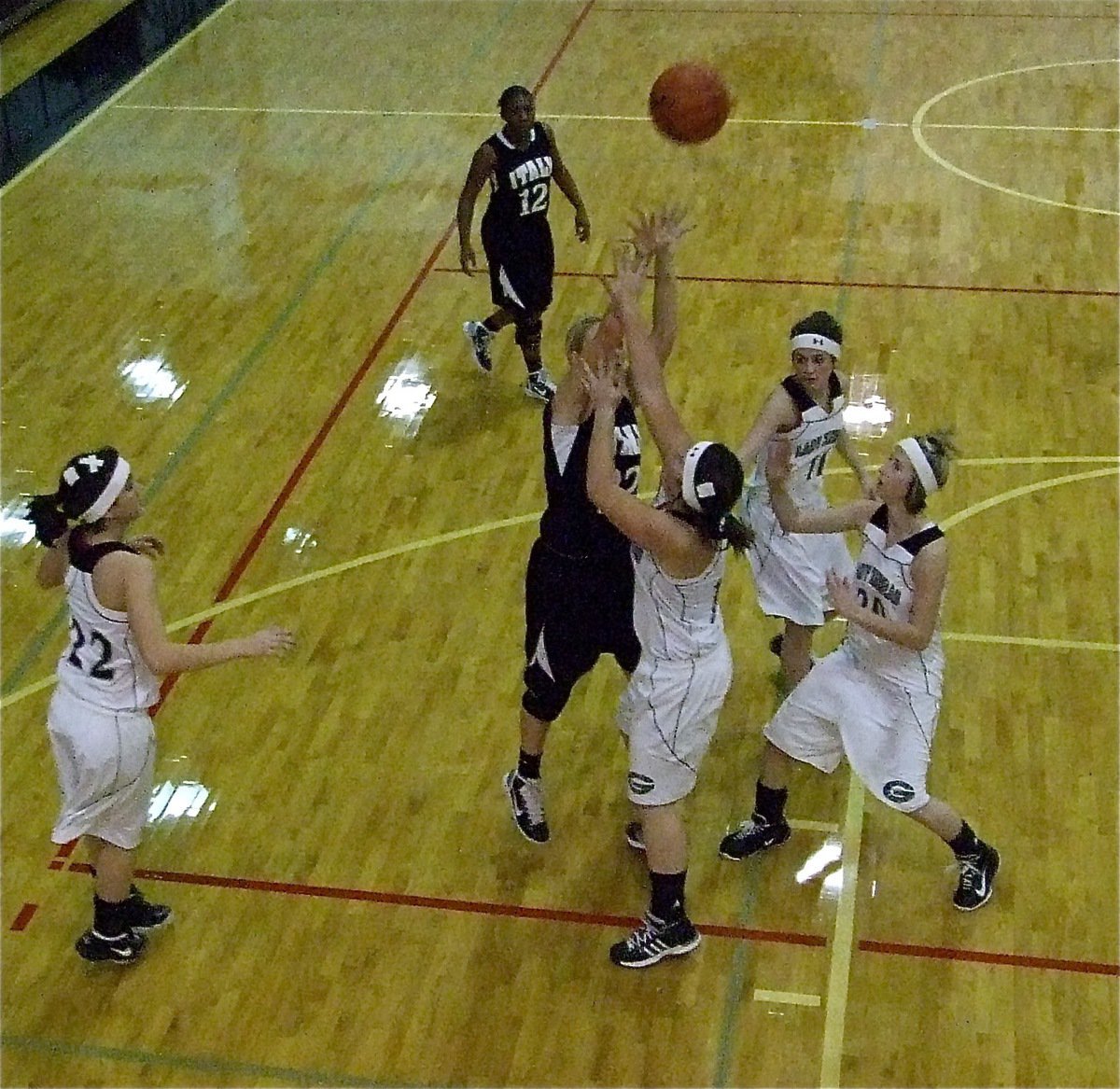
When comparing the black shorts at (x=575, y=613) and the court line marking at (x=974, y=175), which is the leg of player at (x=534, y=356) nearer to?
the black shorts at (x=575, y=613)

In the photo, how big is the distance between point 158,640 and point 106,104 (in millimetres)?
9830

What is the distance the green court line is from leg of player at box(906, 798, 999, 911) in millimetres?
1859

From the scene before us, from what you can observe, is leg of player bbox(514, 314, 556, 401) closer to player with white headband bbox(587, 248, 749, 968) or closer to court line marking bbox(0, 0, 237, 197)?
player with white headband bbox(587, 248, 749, 968)

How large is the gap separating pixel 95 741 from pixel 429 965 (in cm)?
131

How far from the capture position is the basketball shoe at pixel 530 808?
5430 mm

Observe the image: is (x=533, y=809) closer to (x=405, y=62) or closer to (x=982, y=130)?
(x=982, y=130)

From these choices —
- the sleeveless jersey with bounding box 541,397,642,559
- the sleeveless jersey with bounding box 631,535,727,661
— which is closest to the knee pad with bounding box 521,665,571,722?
the sleeveless jersey with bounding box 541,397,642,559

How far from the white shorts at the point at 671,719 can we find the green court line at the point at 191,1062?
3.77 feet

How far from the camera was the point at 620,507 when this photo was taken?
4285 millimetres

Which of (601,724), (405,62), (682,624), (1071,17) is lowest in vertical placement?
(1071,17)

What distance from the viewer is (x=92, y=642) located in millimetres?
4562

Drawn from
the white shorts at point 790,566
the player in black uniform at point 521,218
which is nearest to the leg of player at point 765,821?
the white shorts at point 790,566

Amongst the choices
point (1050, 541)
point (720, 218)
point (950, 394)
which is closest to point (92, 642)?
Result: point (1050, 541)

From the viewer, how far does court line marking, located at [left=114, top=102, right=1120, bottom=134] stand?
38.7 feet
